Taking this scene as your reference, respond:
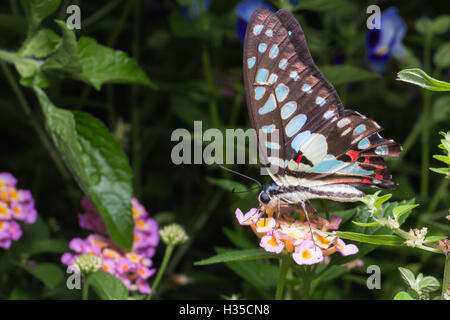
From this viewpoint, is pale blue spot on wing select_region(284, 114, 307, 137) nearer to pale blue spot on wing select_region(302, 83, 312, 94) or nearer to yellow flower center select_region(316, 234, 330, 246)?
pale blue spot on wing select_region(302, 83, 312, 94)

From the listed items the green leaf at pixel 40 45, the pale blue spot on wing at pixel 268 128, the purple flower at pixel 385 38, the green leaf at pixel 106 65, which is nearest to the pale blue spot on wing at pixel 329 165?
the pale blue spot on wing at pixel 268 128

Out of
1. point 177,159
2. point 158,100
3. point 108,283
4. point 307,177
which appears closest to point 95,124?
point 108,283

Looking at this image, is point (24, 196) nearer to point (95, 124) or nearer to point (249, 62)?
point (95, 124)

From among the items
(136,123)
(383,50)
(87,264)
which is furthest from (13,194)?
(383,50)

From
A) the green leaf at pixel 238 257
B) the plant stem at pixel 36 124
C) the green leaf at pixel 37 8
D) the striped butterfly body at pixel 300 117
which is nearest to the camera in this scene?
the green leaf at pixel 238 257

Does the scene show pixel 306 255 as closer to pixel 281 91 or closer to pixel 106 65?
pixel 281 91

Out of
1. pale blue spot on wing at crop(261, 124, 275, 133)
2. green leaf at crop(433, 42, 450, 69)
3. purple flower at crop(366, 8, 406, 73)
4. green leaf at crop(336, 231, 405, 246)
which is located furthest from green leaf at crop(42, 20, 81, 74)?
green leaf at crop(433, 42, 450, 69)

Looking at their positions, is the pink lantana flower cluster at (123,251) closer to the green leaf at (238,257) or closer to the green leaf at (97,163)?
the green leaf at (97,163)
